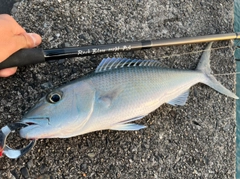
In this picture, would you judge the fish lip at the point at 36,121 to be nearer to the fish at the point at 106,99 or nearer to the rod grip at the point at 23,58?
the fish at the point at 106,99

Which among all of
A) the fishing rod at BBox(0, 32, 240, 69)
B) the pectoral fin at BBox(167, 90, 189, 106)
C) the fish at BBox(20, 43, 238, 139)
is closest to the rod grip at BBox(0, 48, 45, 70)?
the fishing rod at BBox(0, 32, 240, 69)

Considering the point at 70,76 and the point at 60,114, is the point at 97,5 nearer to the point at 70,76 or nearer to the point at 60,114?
the point at 70,76

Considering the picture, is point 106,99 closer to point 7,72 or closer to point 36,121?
point 36,121

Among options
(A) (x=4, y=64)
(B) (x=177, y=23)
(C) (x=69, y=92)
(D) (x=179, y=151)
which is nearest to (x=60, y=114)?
(C) (x=69, y=92)

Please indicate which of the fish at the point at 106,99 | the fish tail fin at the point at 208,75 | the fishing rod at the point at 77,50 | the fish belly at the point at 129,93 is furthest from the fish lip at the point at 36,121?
the fish tail fin at the point at 208,75

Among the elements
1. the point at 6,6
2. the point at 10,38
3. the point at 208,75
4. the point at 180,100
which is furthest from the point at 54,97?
the point at 208,75

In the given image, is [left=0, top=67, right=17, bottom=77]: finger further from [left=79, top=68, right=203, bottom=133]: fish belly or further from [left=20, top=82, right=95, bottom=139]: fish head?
[left=79, top=68, right=203, bottom=133]: fish belly
